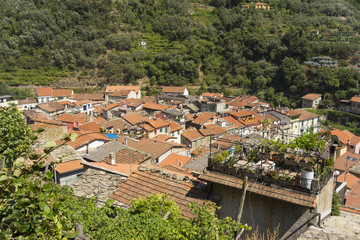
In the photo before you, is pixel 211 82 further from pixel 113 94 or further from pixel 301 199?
pixel 301 199

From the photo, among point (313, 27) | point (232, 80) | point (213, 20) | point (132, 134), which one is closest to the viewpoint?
point (132, 134)

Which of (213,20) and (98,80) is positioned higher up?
(213,20)

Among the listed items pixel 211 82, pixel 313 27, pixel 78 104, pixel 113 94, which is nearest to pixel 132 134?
pixel 78 104

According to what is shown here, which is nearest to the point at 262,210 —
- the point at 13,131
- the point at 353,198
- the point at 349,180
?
the point at 13,131

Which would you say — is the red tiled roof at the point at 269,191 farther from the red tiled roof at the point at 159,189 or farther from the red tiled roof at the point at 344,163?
the red tiled roof at the point at 344,163

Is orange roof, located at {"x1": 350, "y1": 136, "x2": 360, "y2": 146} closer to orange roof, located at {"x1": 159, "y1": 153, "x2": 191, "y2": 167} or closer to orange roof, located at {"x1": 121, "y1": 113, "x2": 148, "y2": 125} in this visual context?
orange roof, located at {"x1": 159, "y1": 153, "x2": 191, "y2": 167}

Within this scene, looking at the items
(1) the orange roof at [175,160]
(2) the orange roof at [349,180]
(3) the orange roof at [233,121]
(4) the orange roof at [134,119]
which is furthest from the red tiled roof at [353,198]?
(4) the orange roof at [134,119]
